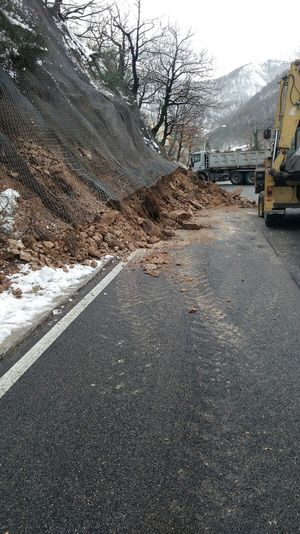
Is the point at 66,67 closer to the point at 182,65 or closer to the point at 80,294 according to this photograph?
the point at 80,294

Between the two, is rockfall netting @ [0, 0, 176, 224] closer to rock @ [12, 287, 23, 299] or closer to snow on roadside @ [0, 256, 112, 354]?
snow on roadside @ [0, 256, 112, 354]

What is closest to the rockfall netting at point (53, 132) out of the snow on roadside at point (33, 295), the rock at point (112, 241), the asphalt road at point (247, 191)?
the rock at point (112, 241)

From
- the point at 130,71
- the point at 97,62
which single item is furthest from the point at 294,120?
the point at 130,71

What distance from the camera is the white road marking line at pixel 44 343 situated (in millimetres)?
3406

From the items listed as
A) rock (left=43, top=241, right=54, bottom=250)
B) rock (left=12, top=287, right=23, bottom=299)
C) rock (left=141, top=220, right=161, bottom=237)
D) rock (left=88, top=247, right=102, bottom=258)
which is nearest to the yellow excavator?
rock (left=141, top=220, right=161, bottom=237)

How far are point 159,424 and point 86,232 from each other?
235 inches

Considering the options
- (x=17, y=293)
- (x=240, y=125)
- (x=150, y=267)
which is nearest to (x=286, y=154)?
(x=150, y=267)

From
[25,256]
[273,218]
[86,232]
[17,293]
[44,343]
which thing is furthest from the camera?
[273,218]

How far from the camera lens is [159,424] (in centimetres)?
278

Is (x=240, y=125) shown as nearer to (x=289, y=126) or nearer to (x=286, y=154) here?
(x=289, y=126)

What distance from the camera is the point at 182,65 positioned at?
3166cm

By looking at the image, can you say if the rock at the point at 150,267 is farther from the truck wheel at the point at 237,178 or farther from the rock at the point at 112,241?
the truck wheel at the point at 237,178

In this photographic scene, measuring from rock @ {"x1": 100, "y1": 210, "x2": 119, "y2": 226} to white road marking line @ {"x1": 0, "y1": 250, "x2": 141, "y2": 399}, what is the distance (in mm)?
3219

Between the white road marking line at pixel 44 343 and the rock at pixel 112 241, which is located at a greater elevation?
the rock at pixel 112 241
